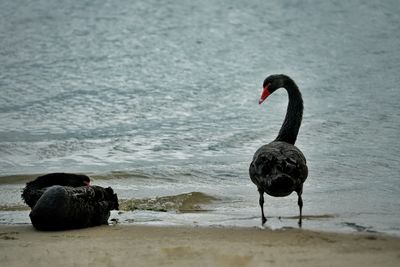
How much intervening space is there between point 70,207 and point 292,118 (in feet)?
8.75

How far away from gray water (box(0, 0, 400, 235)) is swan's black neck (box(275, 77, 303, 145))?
2.00 feet

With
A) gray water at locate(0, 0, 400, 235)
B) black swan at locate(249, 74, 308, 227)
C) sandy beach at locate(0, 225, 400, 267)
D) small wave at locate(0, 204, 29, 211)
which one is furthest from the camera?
gray water at locate(0, 0, 400, 235)

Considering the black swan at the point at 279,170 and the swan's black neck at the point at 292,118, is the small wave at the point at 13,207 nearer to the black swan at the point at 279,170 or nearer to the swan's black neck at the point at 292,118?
the black swan at the point at 279,170

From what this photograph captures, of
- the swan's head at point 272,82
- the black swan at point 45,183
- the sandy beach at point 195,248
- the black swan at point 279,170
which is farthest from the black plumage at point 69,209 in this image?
the swan's head at point 272,82

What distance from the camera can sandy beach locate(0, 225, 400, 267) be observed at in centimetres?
427

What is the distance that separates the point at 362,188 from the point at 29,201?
11.1 feet

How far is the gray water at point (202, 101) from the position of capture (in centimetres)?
773

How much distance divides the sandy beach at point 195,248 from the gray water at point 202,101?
619 millimetres

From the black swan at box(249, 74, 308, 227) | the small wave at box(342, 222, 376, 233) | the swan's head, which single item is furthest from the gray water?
the swan's head

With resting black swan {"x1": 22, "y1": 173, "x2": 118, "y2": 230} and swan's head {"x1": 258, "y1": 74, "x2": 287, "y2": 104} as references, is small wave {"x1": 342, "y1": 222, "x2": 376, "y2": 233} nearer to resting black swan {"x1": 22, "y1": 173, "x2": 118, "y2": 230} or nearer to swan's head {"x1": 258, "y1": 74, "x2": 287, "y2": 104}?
resting black swan {"x1": 22, "y1": 173, "x2": 118, "y2": 230}

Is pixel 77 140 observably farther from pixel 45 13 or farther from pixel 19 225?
pixel 45 13

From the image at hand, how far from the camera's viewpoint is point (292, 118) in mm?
7461

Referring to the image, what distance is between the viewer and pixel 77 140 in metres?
10.5

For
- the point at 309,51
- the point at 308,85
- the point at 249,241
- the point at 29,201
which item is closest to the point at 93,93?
the point at 308,85
